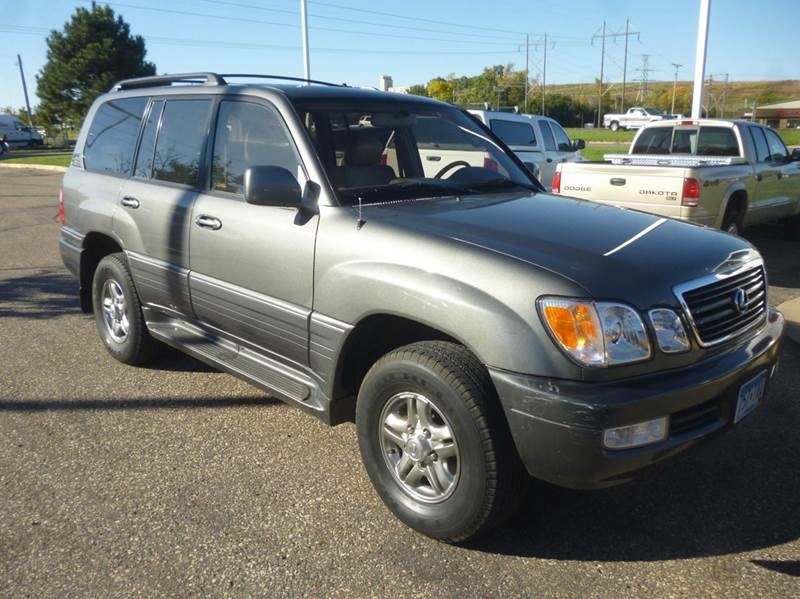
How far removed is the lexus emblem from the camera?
117 inches

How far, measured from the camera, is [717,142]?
31.0 ft

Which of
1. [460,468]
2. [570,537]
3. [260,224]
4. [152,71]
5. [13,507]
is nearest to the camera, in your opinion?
[460,468]

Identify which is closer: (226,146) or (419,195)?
(419,195)

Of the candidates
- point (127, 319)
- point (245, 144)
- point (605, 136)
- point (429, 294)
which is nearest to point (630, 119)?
point (605, 136)

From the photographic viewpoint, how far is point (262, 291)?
3.53 meters

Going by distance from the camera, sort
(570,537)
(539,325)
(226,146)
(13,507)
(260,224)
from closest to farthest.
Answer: (539,325)
(570,537)
(13,507)
(260,224)
(226,146)

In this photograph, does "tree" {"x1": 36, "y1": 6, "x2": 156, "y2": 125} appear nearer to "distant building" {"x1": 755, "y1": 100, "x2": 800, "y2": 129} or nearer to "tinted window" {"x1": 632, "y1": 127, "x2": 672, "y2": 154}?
"tinted window" {"x1": 632, "y1": 127, "x2": 672, "y2": 154}

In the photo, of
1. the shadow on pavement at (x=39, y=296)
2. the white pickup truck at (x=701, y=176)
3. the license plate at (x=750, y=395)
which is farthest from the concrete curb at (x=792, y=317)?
the shadow on pavement at (x=39, y=296)

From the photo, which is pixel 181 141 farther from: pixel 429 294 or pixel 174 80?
pixel 429 294

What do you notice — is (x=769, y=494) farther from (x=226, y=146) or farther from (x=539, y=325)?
(x=226, y=146)

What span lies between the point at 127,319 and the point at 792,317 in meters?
5.36

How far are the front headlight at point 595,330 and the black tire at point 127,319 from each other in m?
3.17

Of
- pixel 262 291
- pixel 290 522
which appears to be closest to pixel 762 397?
pixel 290 522

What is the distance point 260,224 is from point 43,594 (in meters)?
1.86
